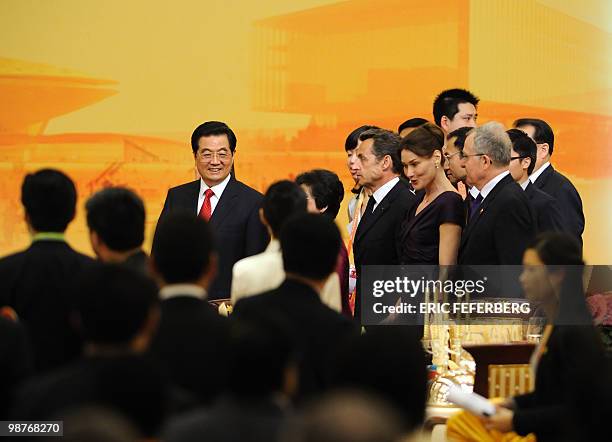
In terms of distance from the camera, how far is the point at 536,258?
3.47 m

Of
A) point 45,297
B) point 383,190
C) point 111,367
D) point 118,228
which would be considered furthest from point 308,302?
point 383,190

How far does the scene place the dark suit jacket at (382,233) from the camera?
18.1 ft

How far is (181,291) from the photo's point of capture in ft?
9.73

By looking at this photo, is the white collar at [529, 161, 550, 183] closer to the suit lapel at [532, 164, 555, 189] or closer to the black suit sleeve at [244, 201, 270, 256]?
the suit lapel at [532, 164, 555, 189]

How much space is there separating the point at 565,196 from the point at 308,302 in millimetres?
3239

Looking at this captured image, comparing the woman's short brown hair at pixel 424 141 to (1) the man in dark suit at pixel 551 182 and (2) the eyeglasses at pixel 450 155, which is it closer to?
(2) the eyeglasses at pixel 450 155

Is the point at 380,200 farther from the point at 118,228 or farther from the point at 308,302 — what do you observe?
the point at 308,302

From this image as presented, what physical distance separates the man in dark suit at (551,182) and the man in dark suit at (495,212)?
2.58 feet

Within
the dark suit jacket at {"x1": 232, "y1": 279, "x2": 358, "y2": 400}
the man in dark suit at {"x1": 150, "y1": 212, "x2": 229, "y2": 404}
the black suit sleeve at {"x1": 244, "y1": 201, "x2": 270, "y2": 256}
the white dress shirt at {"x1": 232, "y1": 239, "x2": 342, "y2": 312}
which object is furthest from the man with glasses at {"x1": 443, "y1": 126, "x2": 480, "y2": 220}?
the man in dark suit at {"x1": 150, "y1": 212, "x2": 229, "y2": 404}

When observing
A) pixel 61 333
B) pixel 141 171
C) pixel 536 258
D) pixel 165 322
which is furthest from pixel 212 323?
pixel 141 171

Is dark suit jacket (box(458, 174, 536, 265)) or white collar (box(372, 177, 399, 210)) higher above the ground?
white collar (box(372, 177, 399, 210))

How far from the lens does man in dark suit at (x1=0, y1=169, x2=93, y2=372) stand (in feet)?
→ 10.8

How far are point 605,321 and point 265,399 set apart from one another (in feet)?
11.8

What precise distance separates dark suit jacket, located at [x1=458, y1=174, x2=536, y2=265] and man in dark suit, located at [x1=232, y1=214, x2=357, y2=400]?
1.93 metres
